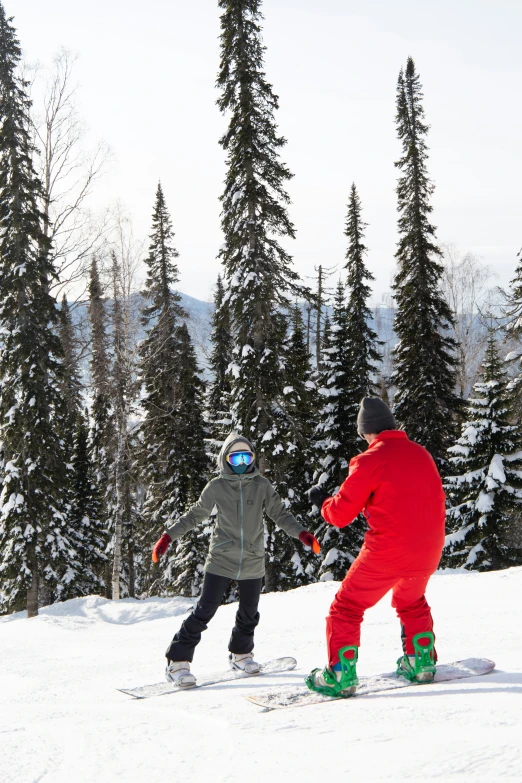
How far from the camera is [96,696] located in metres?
4.98

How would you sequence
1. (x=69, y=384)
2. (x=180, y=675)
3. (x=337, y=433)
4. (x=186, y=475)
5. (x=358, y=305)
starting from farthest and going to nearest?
1. (x=358, y=305)
2. (x=186, y=475)
3. (x=337, y=433)
4. (x=69, y=384)
5. (x=180, y=675)

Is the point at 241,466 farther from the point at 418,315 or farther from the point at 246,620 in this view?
the point at 418,315

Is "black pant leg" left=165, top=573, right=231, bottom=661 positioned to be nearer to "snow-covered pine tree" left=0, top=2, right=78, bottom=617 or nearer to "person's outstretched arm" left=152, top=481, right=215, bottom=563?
"person's outstretched arm" left=152, top=481, right=215, bottom=563

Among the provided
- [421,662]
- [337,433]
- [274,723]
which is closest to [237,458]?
[421,662]

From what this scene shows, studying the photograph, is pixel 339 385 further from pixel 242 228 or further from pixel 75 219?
pixel 75 219

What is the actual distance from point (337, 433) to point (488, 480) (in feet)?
19.4

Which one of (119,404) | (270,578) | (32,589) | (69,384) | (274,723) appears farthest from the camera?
(119,404)

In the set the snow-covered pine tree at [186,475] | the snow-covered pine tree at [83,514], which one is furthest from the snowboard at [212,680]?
the snow-covered pine tree at [83,514]

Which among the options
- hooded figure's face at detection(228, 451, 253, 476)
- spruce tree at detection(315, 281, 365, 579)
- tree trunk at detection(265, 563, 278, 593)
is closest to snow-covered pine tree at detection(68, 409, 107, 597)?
tree trunk at detection(265, 563, 278, 593)

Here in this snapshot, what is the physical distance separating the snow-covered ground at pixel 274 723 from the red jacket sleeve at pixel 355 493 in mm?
1053

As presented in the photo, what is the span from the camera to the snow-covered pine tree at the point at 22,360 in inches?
722

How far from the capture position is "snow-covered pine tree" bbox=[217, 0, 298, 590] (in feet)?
→ 57.4

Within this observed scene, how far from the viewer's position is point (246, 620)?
16.7 ft

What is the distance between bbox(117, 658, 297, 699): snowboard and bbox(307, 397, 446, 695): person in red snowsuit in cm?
131
